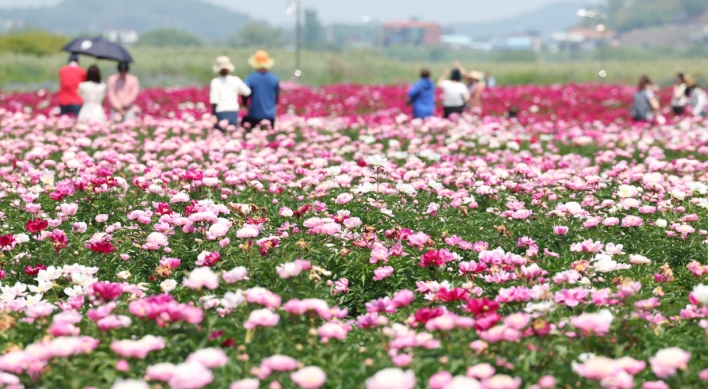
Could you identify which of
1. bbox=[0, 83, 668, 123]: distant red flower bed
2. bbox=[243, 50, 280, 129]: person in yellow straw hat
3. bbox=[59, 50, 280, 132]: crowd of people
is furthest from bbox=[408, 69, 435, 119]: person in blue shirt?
bbox=[243, 50, 280, 129]: person in yellow straw hat

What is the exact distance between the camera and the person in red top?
13.0 meters

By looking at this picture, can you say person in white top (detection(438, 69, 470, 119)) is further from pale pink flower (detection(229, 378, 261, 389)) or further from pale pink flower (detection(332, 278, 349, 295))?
pale pink flower (detection(229, 378, 261, 389))

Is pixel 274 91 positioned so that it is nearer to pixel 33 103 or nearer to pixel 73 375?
pixel 33 103

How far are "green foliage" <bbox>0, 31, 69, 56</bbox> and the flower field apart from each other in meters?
41.2

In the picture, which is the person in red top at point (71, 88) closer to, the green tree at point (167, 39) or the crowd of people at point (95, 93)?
the crowd of people at point (95, 93)

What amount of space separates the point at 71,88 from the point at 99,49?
144cm

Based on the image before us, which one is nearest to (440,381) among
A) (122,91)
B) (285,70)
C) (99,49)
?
(122,91)

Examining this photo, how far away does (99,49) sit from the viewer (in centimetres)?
1429

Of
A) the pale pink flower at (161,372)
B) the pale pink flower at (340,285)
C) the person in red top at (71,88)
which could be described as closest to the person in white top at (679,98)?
the person in red top at (71,88)

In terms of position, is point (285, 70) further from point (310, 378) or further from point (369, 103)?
point (310, 378)

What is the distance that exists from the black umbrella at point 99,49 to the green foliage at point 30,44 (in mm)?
32883

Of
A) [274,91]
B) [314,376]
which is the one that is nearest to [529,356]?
[314,376]

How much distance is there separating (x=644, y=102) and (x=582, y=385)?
12751mm

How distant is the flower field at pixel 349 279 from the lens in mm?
2975
